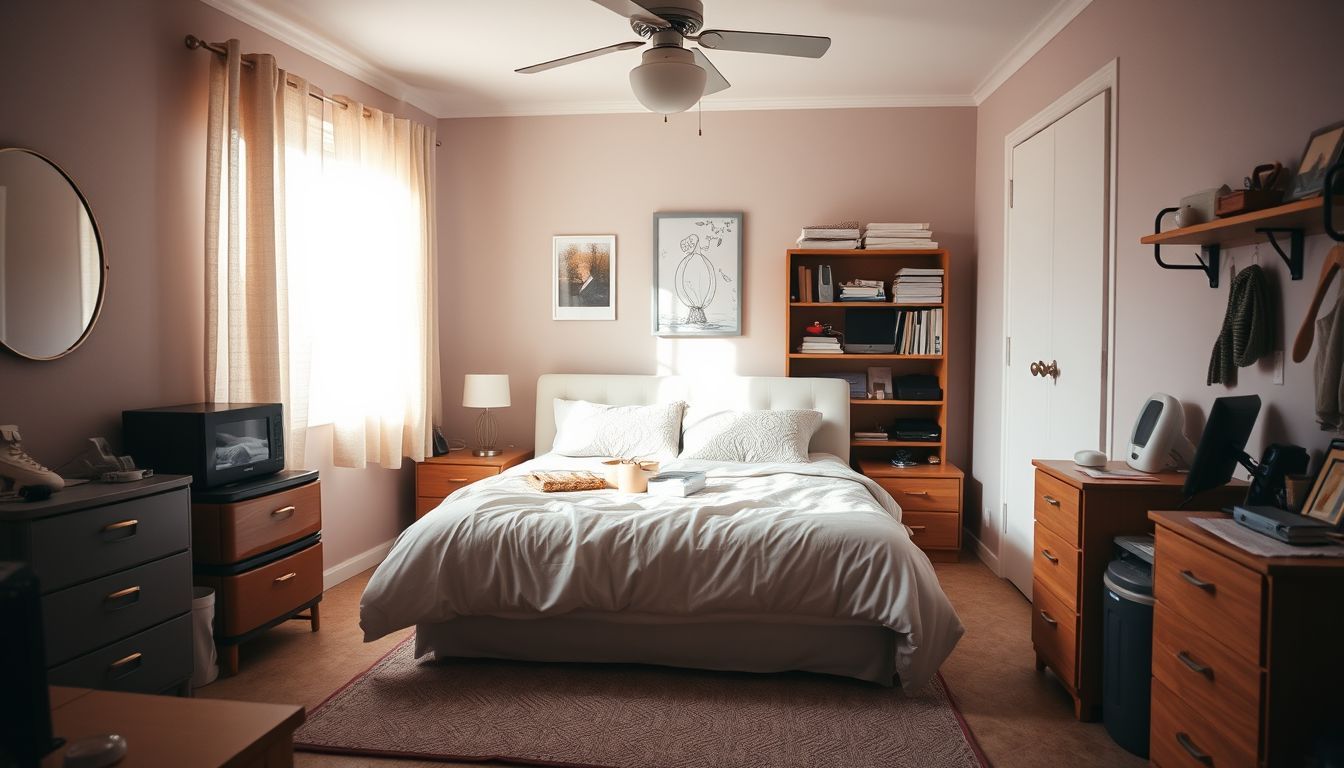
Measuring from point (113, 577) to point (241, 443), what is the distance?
733 mm

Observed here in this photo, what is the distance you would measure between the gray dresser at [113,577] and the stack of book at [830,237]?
11.0ft

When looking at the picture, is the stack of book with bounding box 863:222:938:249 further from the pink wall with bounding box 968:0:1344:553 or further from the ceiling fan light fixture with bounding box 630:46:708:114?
the ceiling fan light fixture with bounding box 630:46:708:114

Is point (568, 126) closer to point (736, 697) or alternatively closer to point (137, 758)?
point (736, 697)

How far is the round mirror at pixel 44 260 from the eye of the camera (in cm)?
239

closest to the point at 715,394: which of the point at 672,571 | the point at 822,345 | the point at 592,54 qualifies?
the point at 822,345

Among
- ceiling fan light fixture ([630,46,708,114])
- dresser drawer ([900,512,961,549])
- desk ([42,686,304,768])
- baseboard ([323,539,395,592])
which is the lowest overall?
baseboard ([323,539,395,592])

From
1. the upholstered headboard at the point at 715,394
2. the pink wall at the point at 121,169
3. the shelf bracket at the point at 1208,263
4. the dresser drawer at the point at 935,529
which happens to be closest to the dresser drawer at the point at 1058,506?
the shelf bracket at the point at 1208,263

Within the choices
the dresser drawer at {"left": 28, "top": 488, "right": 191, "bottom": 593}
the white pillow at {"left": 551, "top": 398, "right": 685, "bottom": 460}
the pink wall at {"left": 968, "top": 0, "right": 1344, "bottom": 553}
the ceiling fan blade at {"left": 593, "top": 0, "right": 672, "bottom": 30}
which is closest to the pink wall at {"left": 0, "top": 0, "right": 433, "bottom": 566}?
the dresser drawer at {"left": 28, "top": 488, "right": 191, "bottom": 593}

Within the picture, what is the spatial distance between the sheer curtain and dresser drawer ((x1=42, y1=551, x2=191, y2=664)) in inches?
34.8

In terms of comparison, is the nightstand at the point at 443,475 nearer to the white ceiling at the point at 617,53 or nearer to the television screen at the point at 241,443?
the television screen at the point at 241,443

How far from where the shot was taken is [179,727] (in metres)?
1.01

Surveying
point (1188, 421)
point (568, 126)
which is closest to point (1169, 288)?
point (1188, 421)

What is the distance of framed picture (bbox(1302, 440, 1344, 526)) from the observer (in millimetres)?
1732

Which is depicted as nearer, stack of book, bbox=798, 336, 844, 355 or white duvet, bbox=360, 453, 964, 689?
white duvet, bbox=360, 453, 964, 689
